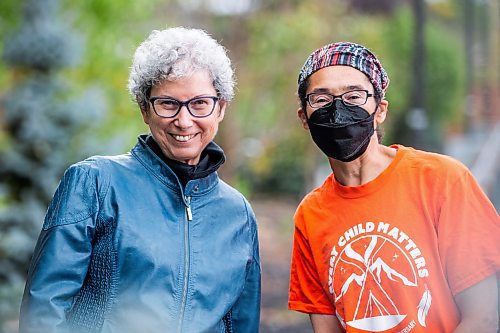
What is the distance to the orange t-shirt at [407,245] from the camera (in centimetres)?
309

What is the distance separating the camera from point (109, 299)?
3.18 metres

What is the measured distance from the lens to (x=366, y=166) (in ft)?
11.0

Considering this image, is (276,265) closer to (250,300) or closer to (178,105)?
(250,300)

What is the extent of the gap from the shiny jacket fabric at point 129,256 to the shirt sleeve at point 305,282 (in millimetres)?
279

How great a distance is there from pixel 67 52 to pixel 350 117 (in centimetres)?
760

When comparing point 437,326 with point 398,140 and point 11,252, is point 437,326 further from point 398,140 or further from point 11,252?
point 398,140

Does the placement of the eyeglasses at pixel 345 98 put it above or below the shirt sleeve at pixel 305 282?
above

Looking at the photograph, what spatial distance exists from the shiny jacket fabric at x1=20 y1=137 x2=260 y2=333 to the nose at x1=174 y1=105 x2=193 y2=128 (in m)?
0.17

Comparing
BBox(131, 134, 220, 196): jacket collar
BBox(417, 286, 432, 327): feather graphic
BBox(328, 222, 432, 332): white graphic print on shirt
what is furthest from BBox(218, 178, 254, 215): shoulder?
BBox(417, 286, 432, 327): feather graphic

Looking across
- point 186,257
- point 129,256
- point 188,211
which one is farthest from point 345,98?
point 129,256

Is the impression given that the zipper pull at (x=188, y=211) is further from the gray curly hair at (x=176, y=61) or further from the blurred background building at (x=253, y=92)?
the blurred background building at (x=253, y=92)

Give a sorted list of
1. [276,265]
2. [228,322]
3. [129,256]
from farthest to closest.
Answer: [276,265]
[228,322]
[129,256]

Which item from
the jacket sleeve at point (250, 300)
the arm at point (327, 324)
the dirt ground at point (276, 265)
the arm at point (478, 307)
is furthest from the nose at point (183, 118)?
the dirt ground at point (276, 265)

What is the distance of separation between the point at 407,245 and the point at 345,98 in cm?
61
